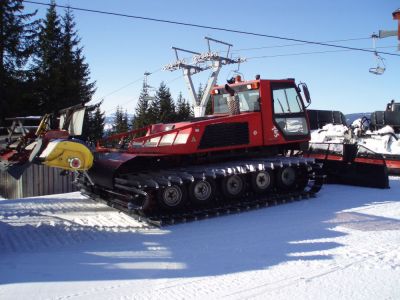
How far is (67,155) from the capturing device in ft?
19.9

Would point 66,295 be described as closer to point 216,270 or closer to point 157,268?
point 157,268

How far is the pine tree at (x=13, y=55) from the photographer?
60.3ft

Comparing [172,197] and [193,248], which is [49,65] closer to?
[172,197]

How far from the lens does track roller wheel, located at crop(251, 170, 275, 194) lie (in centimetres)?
805

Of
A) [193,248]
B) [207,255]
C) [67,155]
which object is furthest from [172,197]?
[207,255]

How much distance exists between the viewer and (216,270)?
15.0 ft

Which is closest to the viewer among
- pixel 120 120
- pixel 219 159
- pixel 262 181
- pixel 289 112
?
pixel 219 159

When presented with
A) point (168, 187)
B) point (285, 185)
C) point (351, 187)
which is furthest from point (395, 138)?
point (168, 187)

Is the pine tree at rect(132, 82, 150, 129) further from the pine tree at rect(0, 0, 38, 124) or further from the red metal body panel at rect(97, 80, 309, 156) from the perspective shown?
the red metal body panel at rect(97, 80, 309, 156)

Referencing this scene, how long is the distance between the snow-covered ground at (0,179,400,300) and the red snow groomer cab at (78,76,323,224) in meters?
0.54

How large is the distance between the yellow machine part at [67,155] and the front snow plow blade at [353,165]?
6.58 meters

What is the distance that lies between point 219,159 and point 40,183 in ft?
21.0

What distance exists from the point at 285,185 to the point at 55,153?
15.6 feet

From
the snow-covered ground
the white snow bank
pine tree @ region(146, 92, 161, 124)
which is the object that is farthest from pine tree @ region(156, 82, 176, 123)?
the snow-covered ground
